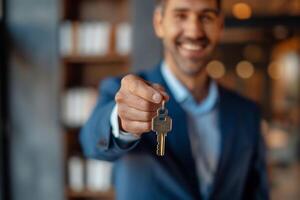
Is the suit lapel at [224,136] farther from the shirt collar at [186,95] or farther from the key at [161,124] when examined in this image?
the key at [161,124]

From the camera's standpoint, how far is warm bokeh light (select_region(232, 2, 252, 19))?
1.75 metres

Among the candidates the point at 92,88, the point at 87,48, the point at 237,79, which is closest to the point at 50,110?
the point at 92,88

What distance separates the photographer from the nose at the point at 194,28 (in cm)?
50

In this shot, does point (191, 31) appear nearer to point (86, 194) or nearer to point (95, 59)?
point (95, 59)

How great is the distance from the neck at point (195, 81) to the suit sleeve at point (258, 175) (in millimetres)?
150

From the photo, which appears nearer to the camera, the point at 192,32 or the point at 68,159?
the point at 192,32

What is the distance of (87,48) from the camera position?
1770mm

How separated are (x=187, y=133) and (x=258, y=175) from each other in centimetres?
23

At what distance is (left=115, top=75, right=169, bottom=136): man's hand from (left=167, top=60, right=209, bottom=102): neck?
164mm

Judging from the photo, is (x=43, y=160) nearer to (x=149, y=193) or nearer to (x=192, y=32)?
(x=149, y=193)

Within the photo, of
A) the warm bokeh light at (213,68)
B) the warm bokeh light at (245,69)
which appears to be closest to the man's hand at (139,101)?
the warm bokeh light at (213,68)

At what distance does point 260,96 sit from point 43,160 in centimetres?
449

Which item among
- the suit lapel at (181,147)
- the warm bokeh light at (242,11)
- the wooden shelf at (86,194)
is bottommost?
the wooden shelf at (86,194)

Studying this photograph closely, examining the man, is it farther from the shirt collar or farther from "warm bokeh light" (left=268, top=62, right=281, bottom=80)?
"warm bokeh light" (left=268, top=62, right=281, bottom=80)
